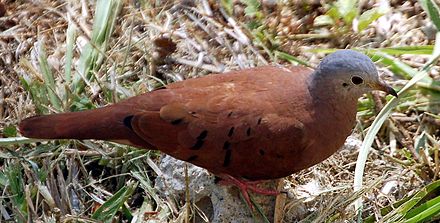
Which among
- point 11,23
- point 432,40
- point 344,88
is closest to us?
point 344,88

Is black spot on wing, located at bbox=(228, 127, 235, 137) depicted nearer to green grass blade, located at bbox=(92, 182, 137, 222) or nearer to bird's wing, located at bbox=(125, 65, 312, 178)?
bird's wing, located at bbox=(125, 65, 312, 178)

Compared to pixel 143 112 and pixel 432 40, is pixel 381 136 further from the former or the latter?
pixel 143 112

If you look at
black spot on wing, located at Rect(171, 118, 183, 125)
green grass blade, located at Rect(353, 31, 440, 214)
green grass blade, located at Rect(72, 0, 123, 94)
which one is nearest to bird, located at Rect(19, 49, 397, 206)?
black spot on wing, located at Rect(171, 118, 183, 125)

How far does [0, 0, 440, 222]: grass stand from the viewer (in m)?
3.63

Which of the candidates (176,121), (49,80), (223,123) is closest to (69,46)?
(49,80)

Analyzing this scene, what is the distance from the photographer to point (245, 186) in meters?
3.54

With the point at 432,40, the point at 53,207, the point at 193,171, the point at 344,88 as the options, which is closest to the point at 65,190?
the point at 53,207

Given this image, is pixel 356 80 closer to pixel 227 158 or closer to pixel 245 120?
pixel 245 120

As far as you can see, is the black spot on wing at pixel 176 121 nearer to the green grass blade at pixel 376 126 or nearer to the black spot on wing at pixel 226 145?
the black spot on wing at pixel 226 145

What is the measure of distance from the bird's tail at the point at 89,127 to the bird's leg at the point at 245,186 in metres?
0.36

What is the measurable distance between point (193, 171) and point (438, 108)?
107 cm

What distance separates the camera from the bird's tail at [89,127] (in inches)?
134

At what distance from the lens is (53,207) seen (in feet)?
11.8

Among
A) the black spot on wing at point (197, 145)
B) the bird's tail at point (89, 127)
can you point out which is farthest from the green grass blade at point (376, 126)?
the bird's tail at point (89, 127)
